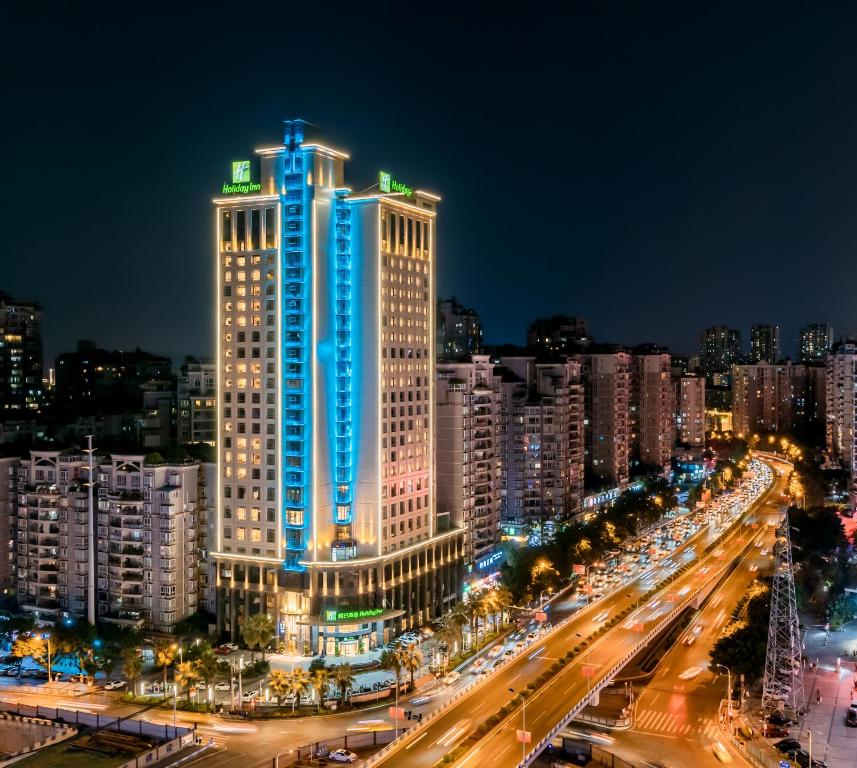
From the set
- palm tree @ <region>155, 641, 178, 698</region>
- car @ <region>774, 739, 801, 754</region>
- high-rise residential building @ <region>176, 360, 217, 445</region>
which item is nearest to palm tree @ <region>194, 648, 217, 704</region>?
palm tree @ <region>155, 641, 178, 698</region>

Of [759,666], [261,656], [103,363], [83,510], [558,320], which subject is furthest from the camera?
[558,320]

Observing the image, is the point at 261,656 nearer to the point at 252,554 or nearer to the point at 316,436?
the point at 252,554

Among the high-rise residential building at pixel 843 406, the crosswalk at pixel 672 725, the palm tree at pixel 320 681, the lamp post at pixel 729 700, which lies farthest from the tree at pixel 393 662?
the high-rise residential building at pixel 843 406

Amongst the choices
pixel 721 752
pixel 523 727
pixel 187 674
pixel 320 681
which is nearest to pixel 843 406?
pixel 721 752

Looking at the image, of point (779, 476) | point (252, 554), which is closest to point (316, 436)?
point (252, 554)

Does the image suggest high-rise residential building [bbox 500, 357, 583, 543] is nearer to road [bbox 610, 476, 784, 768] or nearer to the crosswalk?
road [bbox 610, 476, 784, 768]
